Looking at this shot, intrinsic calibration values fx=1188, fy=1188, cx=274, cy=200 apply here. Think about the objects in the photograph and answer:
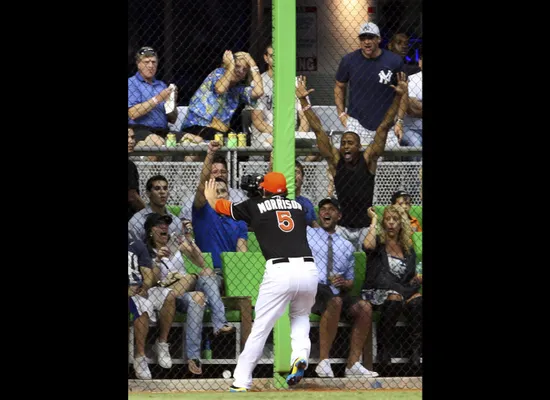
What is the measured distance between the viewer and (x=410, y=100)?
35.9ft

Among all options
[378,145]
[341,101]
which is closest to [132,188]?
[341,101]

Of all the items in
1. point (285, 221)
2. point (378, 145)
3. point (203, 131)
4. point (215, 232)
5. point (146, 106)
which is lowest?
point (215, 232)

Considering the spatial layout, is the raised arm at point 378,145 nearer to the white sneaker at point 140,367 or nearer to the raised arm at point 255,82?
the raised arm at point 255,82

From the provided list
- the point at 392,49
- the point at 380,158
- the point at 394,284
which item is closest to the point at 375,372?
the point at 394,284

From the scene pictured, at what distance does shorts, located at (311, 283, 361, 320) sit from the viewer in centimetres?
987

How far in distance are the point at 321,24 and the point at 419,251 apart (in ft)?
9.30

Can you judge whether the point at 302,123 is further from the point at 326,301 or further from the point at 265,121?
the point at 326,301

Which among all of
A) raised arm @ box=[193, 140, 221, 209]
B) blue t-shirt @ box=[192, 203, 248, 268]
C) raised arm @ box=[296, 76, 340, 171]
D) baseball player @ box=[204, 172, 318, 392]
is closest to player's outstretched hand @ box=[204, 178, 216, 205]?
raised arm @ box=[193, 140, 221, 209]

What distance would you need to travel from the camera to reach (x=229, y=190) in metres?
10.3

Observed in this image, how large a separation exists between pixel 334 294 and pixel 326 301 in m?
0.10

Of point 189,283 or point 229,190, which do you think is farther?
point 229,190

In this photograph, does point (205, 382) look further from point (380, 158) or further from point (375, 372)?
point (380, 158)

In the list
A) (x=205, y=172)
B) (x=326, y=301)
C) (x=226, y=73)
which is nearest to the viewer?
(x=326, y=301)

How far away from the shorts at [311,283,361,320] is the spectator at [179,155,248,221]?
108cm
